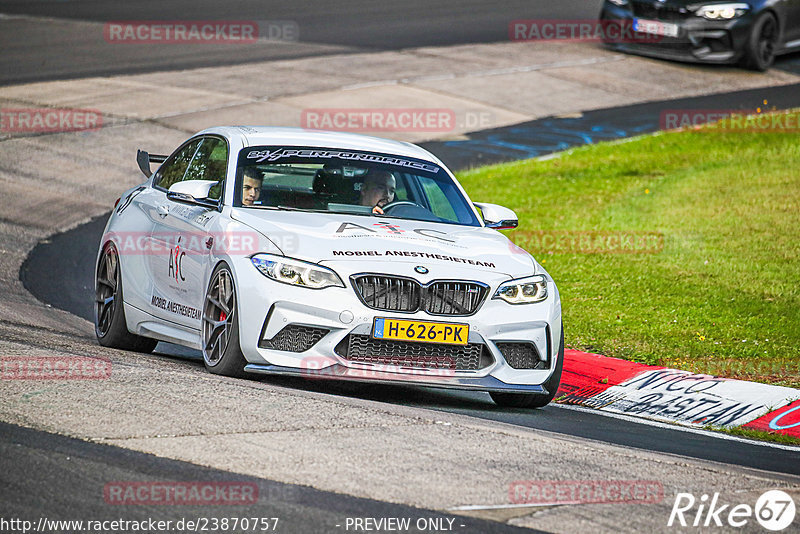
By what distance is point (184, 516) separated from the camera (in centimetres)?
493

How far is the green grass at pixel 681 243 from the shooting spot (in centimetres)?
1030

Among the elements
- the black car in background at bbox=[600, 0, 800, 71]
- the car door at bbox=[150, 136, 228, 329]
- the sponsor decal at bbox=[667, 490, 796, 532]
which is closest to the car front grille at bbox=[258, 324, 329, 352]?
the car door at bbox=[150, 136, 228, 329]

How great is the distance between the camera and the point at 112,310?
9352 millimetres

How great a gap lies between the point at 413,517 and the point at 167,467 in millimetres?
1121

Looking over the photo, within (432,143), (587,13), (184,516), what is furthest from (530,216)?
(587,13)

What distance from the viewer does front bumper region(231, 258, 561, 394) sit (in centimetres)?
730

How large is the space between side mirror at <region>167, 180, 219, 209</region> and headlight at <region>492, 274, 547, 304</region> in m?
2.00

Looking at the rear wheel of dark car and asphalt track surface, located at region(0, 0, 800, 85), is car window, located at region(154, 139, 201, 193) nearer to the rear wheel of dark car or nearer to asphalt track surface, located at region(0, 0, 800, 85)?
asphalt track surface, located at region(0, 0, 800, 85)

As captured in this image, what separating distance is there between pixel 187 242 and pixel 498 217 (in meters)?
2.20

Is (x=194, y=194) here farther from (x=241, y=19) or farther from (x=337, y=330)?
(x=241, y=19)

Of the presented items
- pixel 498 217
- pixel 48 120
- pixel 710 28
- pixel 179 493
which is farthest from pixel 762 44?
pixel 179 493

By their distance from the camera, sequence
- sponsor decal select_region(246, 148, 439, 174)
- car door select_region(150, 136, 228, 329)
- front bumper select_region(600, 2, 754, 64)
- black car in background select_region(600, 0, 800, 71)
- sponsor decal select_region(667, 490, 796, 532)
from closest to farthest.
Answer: sponsor decal select_region(667, 490, 796, 532), car door select_region(150, 136, 228, 329), sponsor decal select_region(246, 148, 439, 174), black car in background select_region(600, 0, 800, 71), front bumper select_region(600, 2, 754, 64)

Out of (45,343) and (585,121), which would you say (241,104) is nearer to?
(585,121)

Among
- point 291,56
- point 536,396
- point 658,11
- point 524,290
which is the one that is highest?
point 658,11
